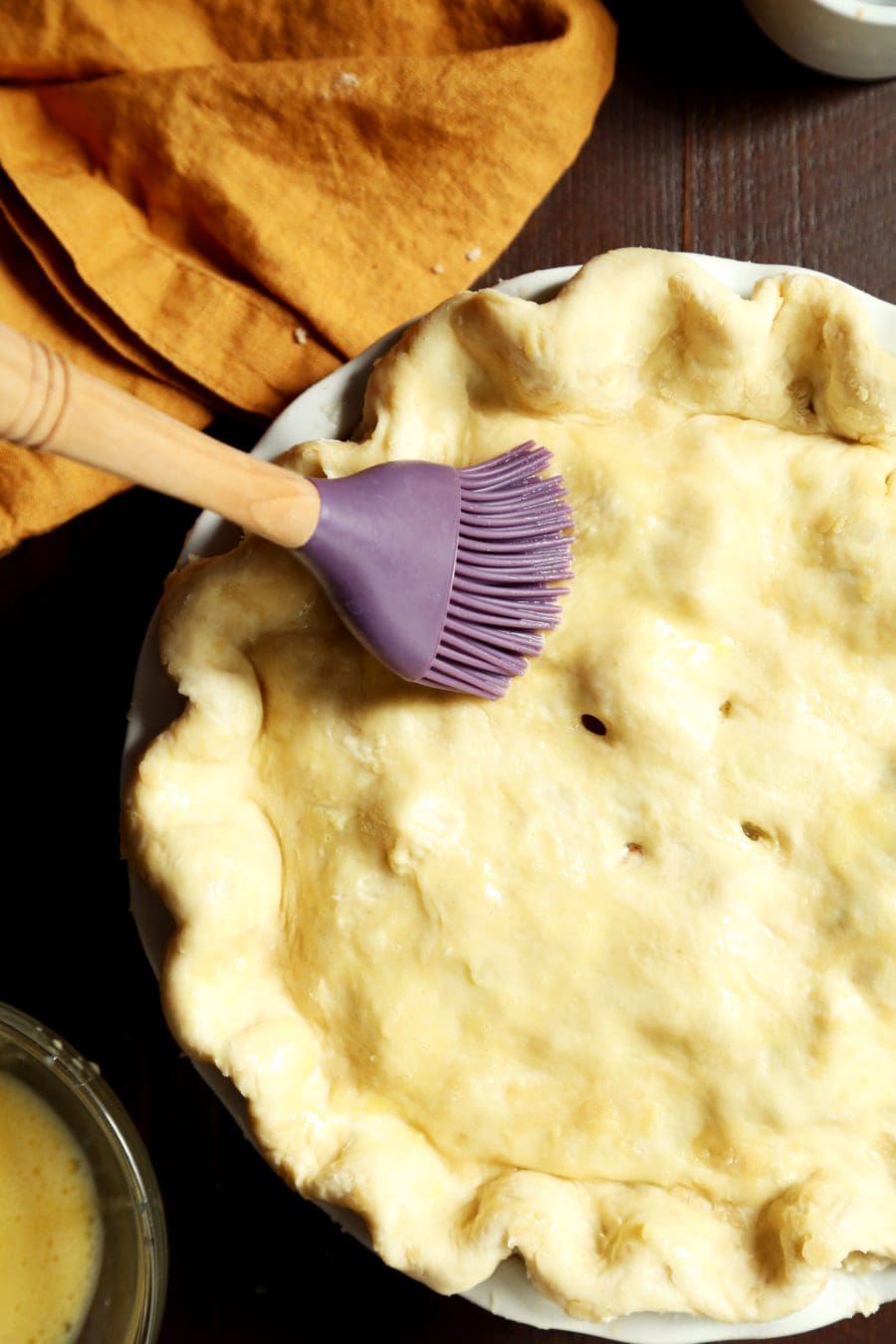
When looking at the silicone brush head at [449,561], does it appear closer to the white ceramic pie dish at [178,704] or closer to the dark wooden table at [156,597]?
the white ceramic pie dish at [178,704]

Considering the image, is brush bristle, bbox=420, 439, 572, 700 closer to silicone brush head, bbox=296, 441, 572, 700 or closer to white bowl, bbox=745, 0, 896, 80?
silicone brush head, bbox=296, 441, 572, 700

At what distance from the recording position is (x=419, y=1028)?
1.37 m

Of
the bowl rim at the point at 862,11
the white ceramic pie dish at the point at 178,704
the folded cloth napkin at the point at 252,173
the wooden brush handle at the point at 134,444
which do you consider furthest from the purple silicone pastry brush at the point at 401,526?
the bowl rim at the point at 862,11

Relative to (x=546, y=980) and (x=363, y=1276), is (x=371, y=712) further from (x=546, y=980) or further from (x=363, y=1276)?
(x=363, y=1276)

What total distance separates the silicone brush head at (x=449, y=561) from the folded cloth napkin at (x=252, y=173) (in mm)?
437

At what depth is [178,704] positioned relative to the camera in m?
1.46

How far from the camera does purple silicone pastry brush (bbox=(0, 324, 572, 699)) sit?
1033 mm

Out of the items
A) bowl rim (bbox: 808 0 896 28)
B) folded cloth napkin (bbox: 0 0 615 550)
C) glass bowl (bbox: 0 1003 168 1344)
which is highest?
folded cloth napkin (bbox: 0 0 615 550)

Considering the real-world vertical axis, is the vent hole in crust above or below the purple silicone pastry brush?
below

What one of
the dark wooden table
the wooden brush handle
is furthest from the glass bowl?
the wooden brush handle

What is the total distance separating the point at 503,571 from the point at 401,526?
0.42ft

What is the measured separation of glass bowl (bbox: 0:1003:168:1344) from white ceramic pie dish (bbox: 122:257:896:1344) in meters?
0.21

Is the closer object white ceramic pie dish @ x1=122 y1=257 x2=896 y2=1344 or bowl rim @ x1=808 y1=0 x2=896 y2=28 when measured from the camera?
white ceramic pie dish @ x1=122 y1=257 x2=896 y2=1344

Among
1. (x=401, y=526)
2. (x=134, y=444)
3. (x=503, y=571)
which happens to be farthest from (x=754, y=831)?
(x=134, y=444)
